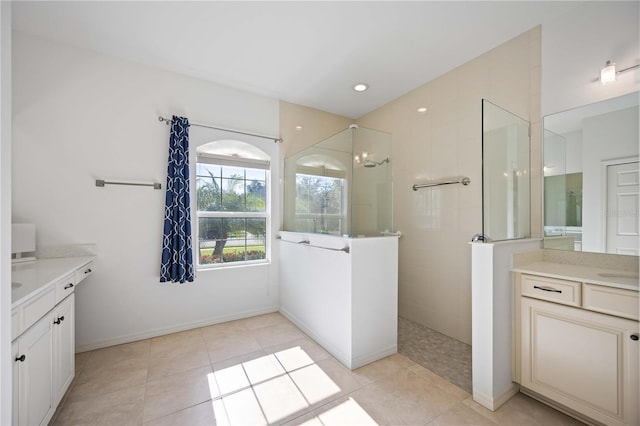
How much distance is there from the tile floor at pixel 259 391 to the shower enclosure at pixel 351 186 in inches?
44.0

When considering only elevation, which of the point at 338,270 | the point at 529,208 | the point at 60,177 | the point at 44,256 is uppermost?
the point at 60,177

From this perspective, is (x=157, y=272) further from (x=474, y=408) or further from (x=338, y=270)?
(x=474, y=408)

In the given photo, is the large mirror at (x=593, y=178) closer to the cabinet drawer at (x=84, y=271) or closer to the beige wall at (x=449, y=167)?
the beige wall at (x=449, y=167)

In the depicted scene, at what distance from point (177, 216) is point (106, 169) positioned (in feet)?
2.41

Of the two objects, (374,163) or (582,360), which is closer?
(582,360)

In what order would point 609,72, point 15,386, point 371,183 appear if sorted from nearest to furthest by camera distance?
point 15,386, point 609,72, point 371,183

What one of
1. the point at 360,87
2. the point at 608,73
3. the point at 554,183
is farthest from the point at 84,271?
the point at 608,73

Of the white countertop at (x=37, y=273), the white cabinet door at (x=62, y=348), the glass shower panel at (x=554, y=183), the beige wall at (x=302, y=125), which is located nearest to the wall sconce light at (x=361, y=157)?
the beige wall at (x=302, y=125)

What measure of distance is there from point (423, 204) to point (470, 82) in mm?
1275

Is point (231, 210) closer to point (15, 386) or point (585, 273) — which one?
point (15, 386)

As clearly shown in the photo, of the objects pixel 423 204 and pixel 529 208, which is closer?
pixel 529 208

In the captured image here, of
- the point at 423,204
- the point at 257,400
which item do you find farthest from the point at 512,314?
the point at 257,400

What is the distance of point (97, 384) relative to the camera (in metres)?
1.87

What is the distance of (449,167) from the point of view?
2.69 m
